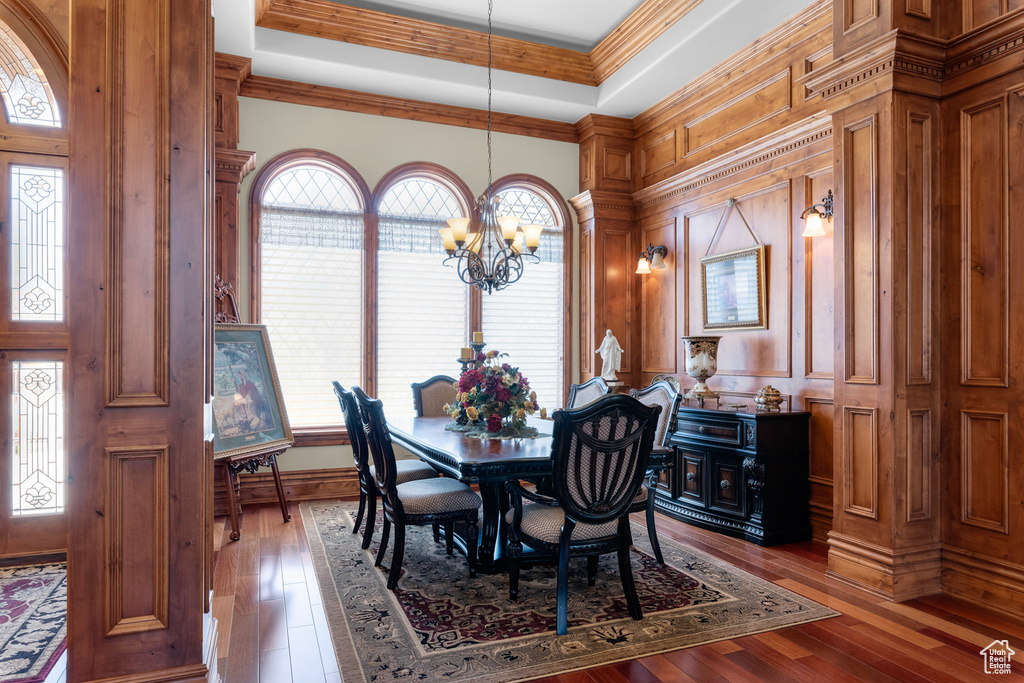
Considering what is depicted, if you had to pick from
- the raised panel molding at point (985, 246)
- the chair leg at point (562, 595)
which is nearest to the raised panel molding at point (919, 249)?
the raised panel molding at point (985, 246)

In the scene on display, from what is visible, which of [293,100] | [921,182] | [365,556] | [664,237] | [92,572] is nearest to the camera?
[92,572]

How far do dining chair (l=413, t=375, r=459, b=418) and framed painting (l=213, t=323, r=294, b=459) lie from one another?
998 mm

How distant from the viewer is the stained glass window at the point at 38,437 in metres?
3.85

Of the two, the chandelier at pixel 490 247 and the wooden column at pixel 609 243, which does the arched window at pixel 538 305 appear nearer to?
the wooden column at pixel 609 243

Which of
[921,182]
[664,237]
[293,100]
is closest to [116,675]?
[921,182]

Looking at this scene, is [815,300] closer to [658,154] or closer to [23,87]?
[658,154]

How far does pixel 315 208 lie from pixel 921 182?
4.62 metres

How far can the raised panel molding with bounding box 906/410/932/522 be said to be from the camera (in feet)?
10.8

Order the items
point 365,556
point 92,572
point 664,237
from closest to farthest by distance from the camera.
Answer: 1. point 92,572
2. point 365,556
3. point 664,237

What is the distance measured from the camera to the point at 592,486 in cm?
285

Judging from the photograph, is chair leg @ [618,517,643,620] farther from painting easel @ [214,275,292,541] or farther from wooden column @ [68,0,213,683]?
painting easel @ [214,275,292,541]

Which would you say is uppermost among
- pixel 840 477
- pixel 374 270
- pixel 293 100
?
pixel 293 100

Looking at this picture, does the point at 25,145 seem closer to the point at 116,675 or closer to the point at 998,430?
the point at 116,675

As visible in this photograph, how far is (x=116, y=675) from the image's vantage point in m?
2.03
